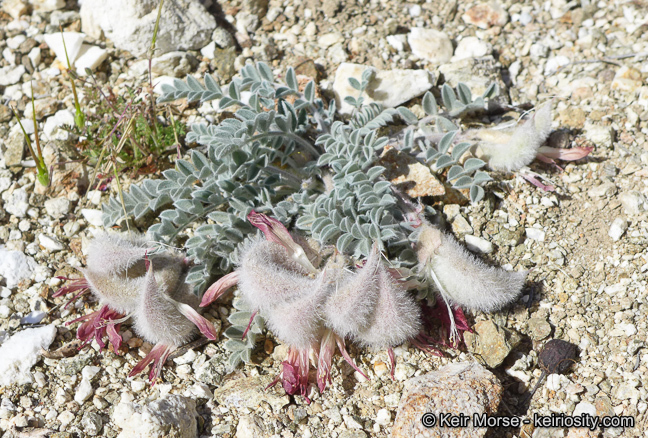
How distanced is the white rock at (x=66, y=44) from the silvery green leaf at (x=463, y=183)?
8.74 ft

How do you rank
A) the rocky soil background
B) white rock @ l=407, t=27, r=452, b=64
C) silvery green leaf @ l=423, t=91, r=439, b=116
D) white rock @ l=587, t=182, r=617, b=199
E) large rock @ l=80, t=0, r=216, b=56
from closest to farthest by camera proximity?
the rocky soil background → white rock @ l=587, t=182, r=617, b=199 → silvery green leaf @ l=423, t=91, r=439, b=116 → large rock @ l=80, t=0, r=216, b=56 → white rock @ l=407, t=27, r=452, b=64

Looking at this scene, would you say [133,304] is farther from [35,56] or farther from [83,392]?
[35,56]

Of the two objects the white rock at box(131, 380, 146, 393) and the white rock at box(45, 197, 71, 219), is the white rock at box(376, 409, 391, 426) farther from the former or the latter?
the white rock at box(45, 197, 71, 219)

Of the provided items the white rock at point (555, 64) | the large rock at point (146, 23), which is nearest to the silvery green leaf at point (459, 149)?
the white rock at point (555, 64)

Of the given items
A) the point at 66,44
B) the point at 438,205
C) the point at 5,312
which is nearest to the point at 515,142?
the point at 438,205

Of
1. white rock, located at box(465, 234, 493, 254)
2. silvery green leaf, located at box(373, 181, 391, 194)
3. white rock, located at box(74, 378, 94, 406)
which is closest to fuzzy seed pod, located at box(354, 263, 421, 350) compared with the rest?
silvery green leaf, located at box(373, 181, 391, 194)

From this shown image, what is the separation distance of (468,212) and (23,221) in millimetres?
2501

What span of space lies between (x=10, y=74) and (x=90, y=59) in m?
0.56

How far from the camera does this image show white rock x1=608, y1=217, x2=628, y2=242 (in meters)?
3.01

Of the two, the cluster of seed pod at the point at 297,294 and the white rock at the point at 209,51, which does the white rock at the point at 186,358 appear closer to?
the cluster of seed pod at the point at 297,294

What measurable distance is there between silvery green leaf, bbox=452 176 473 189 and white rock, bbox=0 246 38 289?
2299 millimetres

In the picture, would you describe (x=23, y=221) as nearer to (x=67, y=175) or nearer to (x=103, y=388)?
(x=67, y=175)

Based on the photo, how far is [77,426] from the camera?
2.54m

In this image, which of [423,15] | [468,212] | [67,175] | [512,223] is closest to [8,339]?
[67,175]
